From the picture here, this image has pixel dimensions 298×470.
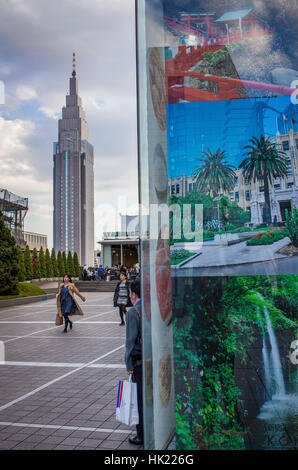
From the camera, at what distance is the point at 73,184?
6240 inches

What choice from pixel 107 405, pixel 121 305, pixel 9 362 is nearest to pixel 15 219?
pixel 121 305

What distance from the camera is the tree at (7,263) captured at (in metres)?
21.0

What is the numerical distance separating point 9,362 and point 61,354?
110 cm

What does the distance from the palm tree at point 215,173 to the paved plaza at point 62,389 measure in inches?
111

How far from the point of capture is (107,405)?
5.49 m

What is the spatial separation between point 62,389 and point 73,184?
157 metres

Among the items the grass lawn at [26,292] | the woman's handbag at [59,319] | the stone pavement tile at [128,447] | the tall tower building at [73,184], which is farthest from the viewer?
the tall tower building at [73,184]

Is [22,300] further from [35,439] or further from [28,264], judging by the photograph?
[35,439]

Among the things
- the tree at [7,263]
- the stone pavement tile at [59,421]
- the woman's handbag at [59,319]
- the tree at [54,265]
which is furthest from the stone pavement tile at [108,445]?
the tree at [54,265]

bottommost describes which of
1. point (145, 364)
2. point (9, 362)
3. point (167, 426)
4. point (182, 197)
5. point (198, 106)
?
point (9, 362)

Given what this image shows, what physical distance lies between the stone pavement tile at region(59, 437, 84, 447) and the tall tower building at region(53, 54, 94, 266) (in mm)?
154893
